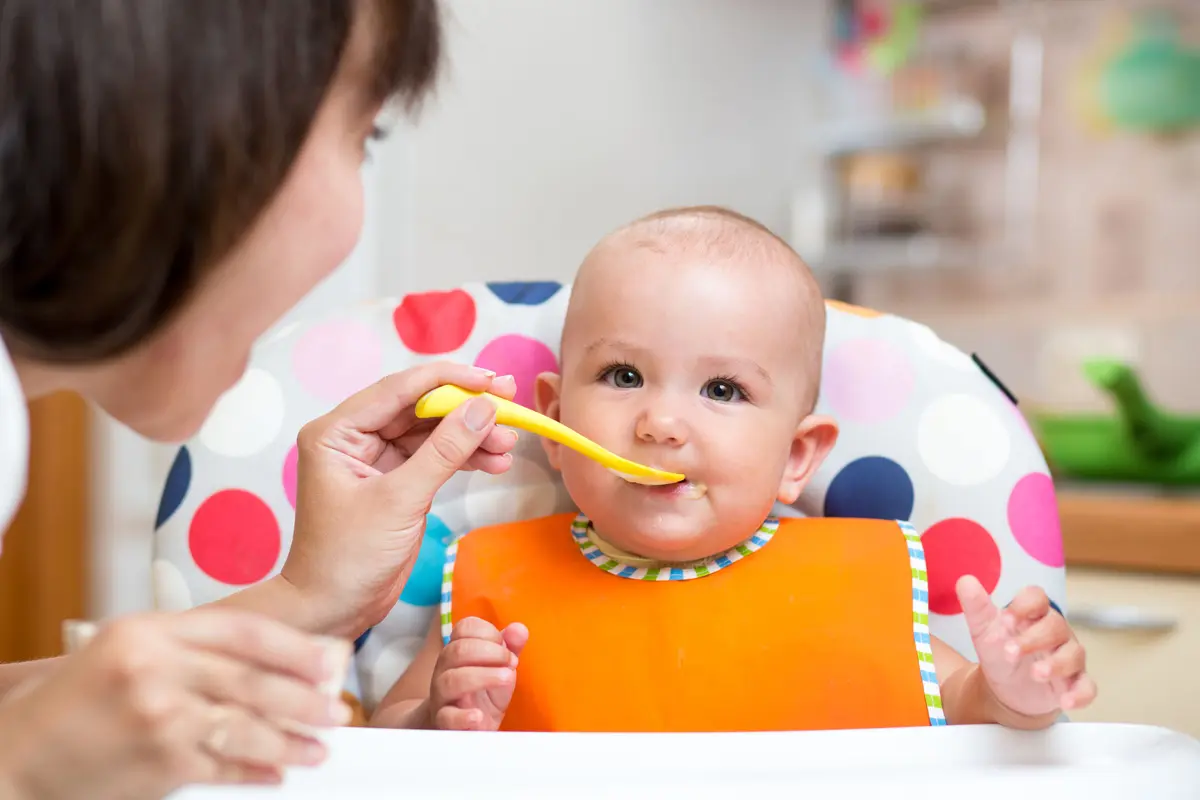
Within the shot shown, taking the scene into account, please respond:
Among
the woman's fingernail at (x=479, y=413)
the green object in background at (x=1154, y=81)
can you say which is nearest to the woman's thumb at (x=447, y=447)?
the woman's fingernail at (x=479, y=413)

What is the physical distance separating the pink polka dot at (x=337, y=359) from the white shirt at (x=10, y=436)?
12.9 inches

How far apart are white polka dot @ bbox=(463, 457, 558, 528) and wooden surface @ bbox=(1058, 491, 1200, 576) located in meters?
0.72

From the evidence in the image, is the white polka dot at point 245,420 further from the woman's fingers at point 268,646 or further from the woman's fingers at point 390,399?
the woman's fingers at point 268,646

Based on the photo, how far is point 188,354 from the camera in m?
0.59

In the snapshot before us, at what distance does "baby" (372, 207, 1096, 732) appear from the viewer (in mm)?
745

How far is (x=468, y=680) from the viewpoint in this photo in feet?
2.27

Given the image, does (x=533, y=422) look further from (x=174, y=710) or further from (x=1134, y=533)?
(x=1134, y=533)

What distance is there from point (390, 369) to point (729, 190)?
50.9 inches

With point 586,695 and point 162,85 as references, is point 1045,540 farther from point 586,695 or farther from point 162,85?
point 162,85

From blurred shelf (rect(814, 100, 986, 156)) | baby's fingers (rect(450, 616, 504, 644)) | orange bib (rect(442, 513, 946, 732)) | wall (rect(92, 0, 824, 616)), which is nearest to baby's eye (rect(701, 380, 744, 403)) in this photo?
orange bib (rect(442, 513, 946, 732))

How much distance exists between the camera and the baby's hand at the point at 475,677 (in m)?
0.69

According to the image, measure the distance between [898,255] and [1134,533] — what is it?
78 cm

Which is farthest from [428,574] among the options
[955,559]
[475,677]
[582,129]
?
[582,129]

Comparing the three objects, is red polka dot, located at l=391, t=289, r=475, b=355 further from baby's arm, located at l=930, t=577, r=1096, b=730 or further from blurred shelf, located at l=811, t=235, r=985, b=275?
blurred shelf, located at l=811, t=235, r=985, b=275
